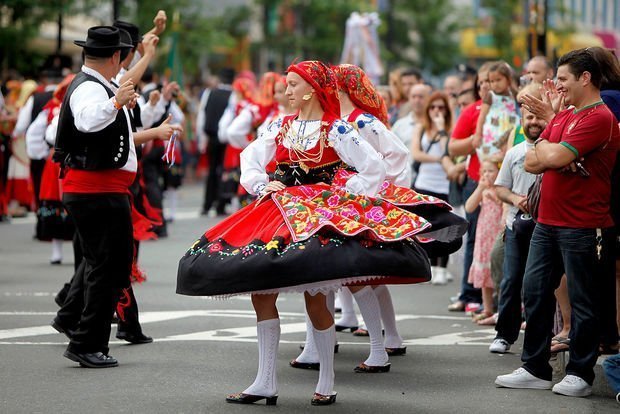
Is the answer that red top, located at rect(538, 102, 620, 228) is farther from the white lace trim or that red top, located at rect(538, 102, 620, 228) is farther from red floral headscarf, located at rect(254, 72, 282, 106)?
red floral headscarf, located at rect(254, 72, 282, 106)

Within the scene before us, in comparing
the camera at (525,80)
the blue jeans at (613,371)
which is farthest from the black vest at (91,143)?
the camera at (525,80)

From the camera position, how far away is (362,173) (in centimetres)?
779

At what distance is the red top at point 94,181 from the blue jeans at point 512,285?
269cm

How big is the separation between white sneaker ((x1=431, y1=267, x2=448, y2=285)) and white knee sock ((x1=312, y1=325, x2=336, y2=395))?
20.7 feet

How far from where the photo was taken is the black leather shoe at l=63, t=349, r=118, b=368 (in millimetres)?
8531

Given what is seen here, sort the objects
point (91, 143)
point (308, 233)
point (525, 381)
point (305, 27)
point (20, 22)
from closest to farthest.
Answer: point (308, 233), point (525, 381), point (91, 143), point (20, 22), point (305, 27)

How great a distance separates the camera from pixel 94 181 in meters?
8.59

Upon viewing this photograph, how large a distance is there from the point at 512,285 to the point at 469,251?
2.30 metres

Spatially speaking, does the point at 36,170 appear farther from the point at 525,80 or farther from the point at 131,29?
the point at 525,80

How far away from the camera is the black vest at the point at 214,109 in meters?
22.0

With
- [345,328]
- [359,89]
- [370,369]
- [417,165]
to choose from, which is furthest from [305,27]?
[370,369]

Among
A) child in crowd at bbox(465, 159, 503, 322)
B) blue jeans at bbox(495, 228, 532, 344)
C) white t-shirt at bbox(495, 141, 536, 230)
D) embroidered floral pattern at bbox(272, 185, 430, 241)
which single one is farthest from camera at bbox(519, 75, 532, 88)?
embroidered floral pattern at bbox(272, 185, 430, 241)

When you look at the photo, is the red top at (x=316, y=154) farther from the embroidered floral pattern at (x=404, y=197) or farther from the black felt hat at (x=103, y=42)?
the black felt hat at (x=103, y=42)

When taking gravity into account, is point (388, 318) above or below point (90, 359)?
above
